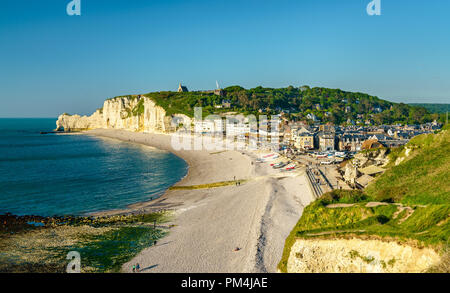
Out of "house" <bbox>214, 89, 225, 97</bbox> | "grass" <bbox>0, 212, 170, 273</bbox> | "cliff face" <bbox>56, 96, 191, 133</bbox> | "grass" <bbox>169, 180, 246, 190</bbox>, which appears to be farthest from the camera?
"house" <bbox>214, 89, 225, 97</bbox>

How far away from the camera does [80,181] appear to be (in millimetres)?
45875

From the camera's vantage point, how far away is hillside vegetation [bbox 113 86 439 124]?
126 m

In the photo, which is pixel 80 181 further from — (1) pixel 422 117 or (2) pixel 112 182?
(1) pixel 422 117

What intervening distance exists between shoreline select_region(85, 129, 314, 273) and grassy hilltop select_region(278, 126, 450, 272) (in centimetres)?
516

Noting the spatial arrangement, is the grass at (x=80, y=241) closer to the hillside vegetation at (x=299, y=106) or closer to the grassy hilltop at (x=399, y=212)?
the grassy hilltop at (x=399, y=212)

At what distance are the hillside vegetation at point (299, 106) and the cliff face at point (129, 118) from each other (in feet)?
10.6

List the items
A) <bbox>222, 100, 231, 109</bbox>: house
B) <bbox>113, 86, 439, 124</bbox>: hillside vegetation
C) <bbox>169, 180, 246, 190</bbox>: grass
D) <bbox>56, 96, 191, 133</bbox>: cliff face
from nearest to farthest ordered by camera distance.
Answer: <bbox>169, 180, 246, 190</bbox>: grass → <bbox>56, 96, 191, 133</bbox>: cliff face → <bbox>113, 86, 439, 124</bbox>: hillside vegetation → <bbox>222, 100, 231, 109</bbox>: house

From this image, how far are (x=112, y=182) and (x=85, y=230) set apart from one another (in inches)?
760

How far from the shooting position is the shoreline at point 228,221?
1968cm

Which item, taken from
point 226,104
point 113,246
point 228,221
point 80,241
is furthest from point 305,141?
point 226,104

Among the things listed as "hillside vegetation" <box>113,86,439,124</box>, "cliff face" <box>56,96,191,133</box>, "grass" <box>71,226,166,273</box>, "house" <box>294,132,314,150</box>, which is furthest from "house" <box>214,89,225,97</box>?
"grass" <box>71,226,166,273</box>

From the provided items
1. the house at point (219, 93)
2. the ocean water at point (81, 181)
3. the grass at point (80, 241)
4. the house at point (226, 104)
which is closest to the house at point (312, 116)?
the house at point (226, 104)

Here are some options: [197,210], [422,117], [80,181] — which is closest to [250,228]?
[197,210]

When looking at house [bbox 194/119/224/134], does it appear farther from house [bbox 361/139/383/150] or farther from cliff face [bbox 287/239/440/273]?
cliff face [bbox 287/239/440/273]
